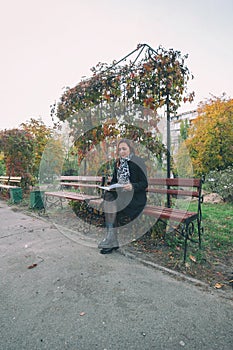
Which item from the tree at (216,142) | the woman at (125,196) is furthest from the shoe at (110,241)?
the tree at (216,142)

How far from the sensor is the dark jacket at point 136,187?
307cm

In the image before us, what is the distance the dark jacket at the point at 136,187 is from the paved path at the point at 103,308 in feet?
2.27

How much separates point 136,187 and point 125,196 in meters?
0.26

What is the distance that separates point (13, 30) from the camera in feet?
18.2

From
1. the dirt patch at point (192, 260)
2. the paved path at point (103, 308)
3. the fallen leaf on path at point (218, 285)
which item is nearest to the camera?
the paved path at point (103, 308)

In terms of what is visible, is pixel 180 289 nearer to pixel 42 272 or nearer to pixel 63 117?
pixel 42 272

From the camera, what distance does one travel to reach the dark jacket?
10.1 ft

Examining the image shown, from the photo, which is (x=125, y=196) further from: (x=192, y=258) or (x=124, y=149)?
(x=192, y=258)

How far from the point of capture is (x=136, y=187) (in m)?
3.01

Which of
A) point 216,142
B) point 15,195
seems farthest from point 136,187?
point 216,142

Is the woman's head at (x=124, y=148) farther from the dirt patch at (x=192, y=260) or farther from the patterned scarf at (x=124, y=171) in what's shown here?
the dirt patch at (x=192, y=260)

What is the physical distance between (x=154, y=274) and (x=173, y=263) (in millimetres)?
345

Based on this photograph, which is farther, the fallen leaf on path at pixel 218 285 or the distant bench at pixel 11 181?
the distant bench at pixel 11 181

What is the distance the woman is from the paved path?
28 cm
